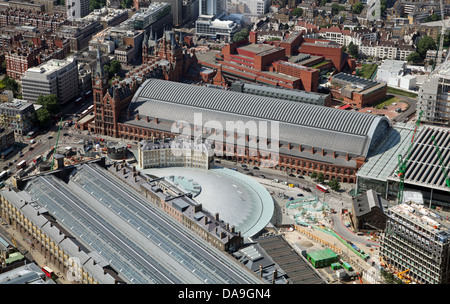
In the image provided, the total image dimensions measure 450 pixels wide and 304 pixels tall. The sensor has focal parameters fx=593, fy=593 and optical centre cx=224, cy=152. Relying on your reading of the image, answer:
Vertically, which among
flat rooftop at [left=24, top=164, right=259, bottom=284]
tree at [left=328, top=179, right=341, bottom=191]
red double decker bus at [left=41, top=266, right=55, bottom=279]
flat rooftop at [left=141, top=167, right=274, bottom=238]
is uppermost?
flat rooftop at [left=24, top=164, right=259, bottom=284]

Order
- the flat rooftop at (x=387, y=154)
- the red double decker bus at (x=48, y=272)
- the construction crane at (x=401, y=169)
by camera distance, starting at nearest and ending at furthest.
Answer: the red double decker bus at (x=48, y=272) → the construction crane at (x=401, y=169) → the flat rooftop at (x=387, y=154)

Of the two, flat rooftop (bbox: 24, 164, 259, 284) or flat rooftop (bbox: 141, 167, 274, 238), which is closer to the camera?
flat rooftop (bbox: 24, 164, 259, 284)

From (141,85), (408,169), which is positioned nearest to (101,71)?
(141,85)

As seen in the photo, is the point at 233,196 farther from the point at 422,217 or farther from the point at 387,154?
the point at 387,154

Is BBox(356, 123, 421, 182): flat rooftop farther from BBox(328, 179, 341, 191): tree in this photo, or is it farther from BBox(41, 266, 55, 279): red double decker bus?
BBox(41, 266, 55, 279): red double decker bus

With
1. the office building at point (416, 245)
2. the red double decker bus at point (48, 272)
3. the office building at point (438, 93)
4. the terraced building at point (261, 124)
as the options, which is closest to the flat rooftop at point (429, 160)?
the terraced building at point (261, 124)

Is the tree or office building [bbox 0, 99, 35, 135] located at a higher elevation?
office building [bbox 0, 99, 35, 135]

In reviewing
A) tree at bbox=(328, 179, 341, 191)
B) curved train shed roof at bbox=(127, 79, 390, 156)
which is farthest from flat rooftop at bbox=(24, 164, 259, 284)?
tree at bbox=(328, 179, 341, 191)

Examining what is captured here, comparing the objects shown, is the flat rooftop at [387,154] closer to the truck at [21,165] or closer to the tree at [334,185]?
the tree at [334,185]

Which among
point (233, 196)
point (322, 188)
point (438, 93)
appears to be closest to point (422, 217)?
point (322, 188)
